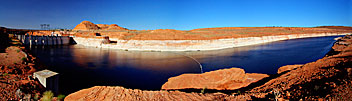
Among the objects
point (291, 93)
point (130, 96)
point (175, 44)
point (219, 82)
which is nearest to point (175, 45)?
point (175, 44)

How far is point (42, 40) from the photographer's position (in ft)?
139

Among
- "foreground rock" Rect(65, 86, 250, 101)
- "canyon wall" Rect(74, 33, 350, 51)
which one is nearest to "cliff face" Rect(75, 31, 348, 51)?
"canyon wall" Rect(74, 33, 350, 51)

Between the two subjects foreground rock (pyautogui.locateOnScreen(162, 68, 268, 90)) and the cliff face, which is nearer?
foreground rock (pyautogui.locateOnScreen(162, 68, 268, 90))

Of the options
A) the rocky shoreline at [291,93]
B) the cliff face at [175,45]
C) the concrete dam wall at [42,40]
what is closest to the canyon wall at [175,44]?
→ the cliff face at [175,45]

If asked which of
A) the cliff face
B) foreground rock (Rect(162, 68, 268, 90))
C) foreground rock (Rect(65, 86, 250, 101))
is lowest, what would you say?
foreground rock (Rect(162, 68, 268, 90))

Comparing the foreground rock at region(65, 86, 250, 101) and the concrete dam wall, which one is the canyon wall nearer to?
the concrete dam wall

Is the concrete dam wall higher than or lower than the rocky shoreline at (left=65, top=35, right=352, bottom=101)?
higher

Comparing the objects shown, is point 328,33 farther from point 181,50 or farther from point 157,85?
point 157,85

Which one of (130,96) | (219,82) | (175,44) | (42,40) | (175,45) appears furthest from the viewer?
(42,40)

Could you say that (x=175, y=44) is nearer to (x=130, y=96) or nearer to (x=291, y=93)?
(x=130, y=96)

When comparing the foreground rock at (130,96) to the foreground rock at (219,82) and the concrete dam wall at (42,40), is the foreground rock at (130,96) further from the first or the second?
the concrete dam wall at (42,40)

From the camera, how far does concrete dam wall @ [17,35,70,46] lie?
39.2m

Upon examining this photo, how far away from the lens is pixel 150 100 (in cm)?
567

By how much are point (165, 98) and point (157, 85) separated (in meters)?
5.96
